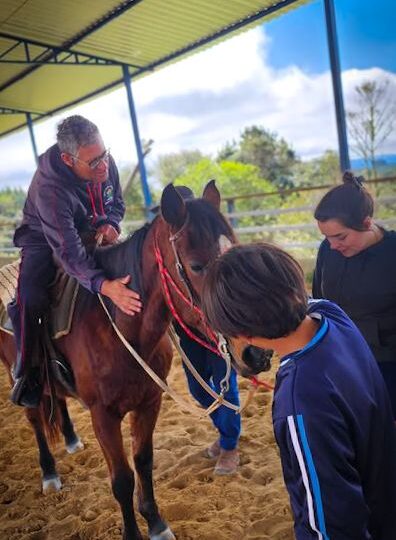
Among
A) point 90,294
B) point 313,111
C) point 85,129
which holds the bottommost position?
point 90,294

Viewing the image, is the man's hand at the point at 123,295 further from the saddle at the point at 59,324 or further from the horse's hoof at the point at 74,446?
the horse's hoof at the point at 74,446

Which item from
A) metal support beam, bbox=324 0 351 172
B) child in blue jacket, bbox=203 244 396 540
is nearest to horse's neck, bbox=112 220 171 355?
child in blue jacket, bbox=203 244 396 540

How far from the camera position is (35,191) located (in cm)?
228

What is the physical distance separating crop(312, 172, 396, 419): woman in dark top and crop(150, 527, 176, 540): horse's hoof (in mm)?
1326

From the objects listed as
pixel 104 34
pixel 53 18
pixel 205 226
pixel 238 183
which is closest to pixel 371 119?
pixel 238 183

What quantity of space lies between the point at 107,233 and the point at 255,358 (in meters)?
1.29

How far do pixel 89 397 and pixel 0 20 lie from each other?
731 centimetres

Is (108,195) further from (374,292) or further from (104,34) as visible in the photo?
(104,34)

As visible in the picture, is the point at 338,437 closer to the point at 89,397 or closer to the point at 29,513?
the point at 89,397

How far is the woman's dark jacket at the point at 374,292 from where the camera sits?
195 cm

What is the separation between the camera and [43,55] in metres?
8.59

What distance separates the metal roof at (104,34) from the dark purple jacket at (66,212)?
17.3 feet

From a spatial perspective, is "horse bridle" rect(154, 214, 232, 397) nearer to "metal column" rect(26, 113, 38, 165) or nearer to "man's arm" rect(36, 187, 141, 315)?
"man's arm" rect(36, 187, 141, 315)

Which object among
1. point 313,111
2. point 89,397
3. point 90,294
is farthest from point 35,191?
point 313,111
